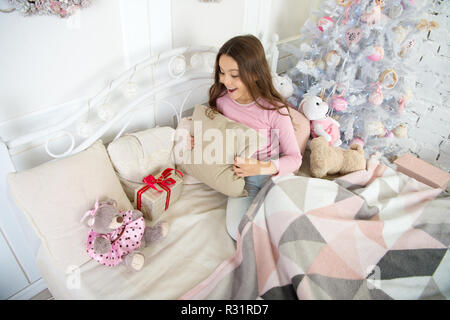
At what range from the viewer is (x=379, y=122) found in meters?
2.14

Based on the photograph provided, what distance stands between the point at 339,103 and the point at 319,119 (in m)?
0.24

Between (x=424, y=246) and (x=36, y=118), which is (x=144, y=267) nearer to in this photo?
(x=36, y=118)

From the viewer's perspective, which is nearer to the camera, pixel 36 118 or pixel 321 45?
pixel 36 118

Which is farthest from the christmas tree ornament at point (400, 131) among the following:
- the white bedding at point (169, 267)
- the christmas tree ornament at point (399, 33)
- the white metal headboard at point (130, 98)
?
the white bedding at point (169, 267)

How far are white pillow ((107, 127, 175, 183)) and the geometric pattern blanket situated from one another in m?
0.52

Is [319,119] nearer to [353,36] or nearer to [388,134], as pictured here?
[353,36]

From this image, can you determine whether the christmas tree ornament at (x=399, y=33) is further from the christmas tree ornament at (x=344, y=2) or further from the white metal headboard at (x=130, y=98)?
the white metal headboard at (x=130, y=98)

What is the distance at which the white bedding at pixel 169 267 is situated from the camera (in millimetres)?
1050

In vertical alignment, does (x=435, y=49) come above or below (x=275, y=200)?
above

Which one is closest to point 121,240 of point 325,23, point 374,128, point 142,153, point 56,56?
point 142,153

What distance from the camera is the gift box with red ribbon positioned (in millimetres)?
1268

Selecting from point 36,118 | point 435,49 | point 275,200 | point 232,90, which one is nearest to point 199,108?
point 232,90

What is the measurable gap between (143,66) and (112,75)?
152 millimetres
